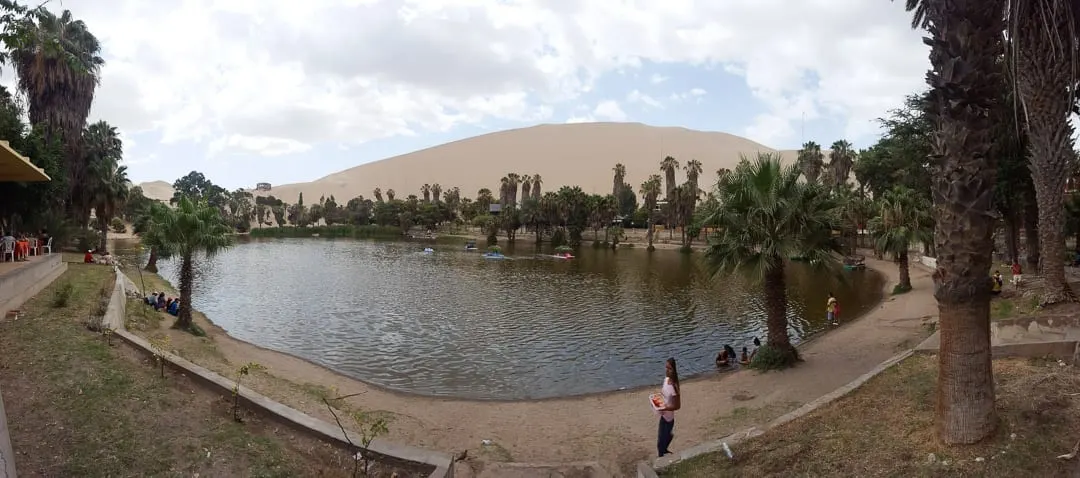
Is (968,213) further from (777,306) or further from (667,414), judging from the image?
(777,306)

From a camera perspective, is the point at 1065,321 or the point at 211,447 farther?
the point at 1065,321

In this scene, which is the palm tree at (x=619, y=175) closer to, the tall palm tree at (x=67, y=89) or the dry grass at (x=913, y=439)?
the tall palm tree at (x=67, y=89)

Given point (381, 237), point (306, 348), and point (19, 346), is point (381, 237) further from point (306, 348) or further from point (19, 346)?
point (19, 346)

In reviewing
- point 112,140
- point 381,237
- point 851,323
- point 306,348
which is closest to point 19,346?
point 306,348

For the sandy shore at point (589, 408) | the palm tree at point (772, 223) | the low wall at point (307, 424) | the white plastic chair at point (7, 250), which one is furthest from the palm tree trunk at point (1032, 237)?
the white plastic chair at point (7, 250)

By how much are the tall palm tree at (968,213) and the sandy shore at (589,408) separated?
4.58 metres

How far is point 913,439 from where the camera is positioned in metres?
6.70

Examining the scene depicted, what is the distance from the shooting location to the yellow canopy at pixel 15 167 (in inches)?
430

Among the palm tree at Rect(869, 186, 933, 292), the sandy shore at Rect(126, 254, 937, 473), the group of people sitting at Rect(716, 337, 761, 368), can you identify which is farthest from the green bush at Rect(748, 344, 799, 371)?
the palm tree at Rect(869, 186, 933, 292)

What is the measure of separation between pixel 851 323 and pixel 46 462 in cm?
2400

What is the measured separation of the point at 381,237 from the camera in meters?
106

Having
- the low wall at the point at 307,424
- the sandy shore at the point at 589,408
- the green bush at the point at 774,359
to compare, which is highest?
the low wall at the point at 307,424

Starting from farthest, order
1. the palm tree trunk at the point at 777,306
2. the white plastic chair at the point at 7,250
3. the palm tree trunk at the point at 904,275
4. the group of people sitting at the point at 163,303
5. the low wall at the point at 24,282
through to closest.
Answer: the palm tree trunk at the point at 904,275 < the group of people sitting at the point at 163,303 < the white plastic chair at the point at 7,250 < the palm tree trunk at the point at 777,306 < the low wall at the point at 24,282

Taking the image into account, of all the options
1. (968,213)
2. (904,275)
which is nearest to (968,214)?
(968,213)
